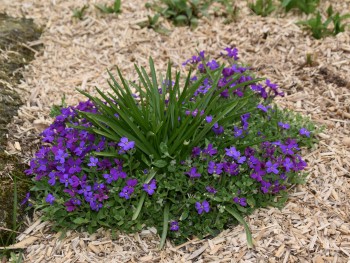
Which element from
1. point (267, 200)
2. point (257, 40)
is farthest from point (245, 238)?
point (257, 40)

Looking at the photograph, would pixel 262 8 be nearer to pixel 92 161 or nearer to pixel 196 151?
pixel 196 151

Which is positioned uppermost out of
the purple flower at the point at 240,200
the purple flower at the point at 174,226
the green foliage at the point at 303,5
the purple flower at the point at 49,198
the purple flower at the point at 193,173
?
the green foliage at the point at 303,5

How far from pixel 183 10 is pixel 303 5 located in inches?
54.1

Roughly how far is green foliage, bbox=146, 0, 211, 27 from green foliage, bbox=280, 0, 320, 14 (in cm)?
89

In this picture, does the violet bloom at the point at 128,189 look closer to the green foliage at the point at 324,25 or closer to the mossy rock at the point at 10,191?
the mossy rock at the point at 10,191

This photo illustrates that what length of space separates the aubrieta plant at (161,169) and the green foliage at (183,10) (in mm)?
2112

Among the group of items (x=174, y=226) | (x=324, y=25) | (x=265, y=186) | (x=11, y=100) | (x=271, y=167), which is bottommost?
(x=174, y=226)

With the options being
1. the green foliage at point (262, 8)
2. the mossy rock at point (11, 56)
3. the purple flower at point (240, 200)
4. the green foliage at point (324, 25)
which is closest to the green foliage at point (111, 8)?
the mossy rock at point (11, 56)

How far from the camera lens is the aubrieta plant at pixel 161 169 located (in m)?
3.33

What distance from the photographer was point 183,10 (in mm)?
5570

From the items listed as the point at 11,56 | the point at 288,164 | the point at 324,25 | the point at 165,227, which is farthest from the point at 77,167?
the point at 324,25

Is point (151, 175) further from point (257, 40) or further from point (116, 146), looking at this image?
point (257, 40)

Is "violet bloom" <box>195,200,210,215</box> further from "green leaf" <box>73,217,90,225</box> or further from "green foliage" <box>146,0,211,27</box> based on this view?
"green foliage" <box>146,0,211,27</box>

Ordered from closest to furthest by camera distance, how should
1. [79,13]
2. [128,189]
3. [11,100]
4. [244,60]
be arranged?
[128,189]
[11,100]
[244,60]
[79,13]
